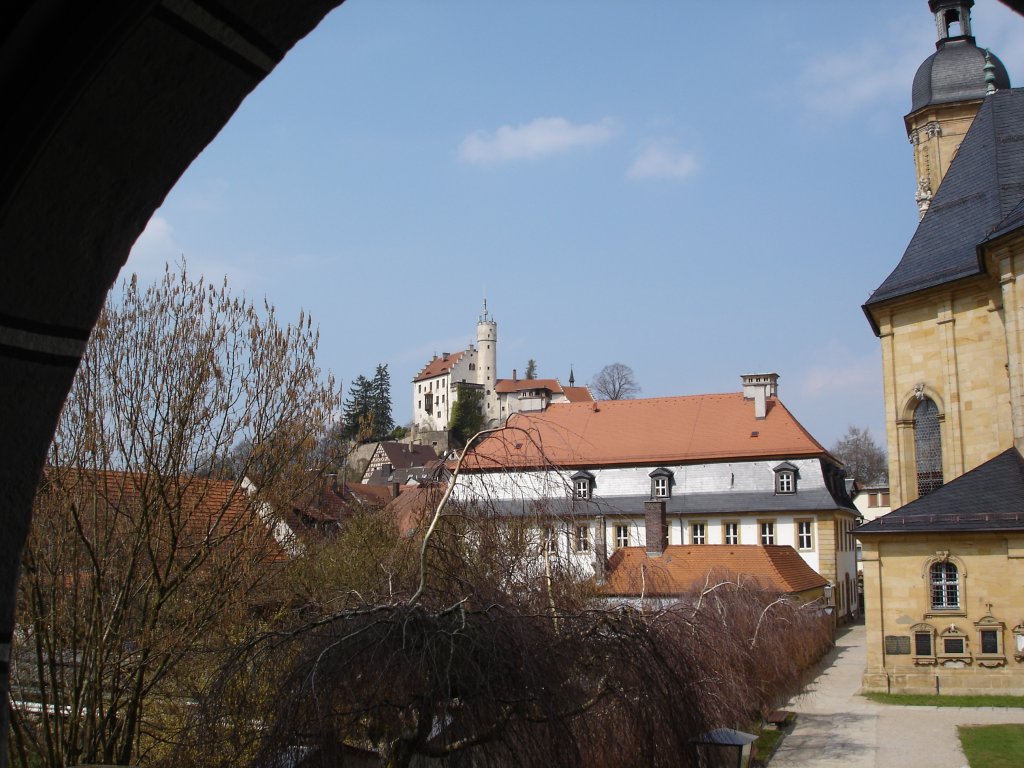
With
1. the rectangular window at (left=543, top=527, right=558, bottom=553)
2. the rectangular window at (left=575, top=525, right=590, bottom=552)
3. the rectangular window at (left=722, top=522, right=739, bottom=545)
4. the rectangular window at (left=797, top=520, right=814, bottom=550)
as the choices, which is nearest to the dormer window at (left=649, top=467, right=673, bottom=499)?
the rectangular window at (left=722, top=522, right=739, bottom=545)

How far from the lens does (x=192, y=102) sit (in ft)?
5.22

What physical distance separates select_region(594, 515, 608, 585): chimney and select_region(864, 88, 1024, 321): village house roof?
18237 mm

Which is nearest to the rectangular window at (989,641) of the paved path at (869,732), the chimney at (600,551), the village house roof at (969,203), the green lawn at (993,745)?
the paved path at (869,732)

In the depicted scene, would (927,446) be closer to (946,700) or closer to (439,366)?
(946,700)

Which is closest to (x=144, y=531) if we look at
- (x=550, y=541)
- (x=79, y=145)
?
(x=550, y=541)

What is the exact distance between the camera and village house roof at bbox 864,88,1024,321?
92.7ft

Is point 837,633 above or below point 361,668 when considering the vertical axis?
below

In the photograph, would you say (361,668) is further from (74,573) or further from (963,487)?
(963,487)

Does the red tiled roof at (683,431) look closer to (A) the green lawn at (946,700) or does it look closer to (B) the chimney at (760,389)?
(B) the chimney at (760,389)

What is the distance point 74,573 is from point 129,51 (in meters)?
10.9

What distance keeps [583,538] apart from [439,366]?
4688 inches

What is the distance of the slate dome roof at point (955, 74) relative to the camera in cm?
3650

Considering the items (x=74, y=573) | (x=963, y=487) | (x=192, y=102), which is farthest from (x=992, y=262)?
(x=192, y=102)

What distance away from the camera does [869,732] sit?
1877 centimetres
